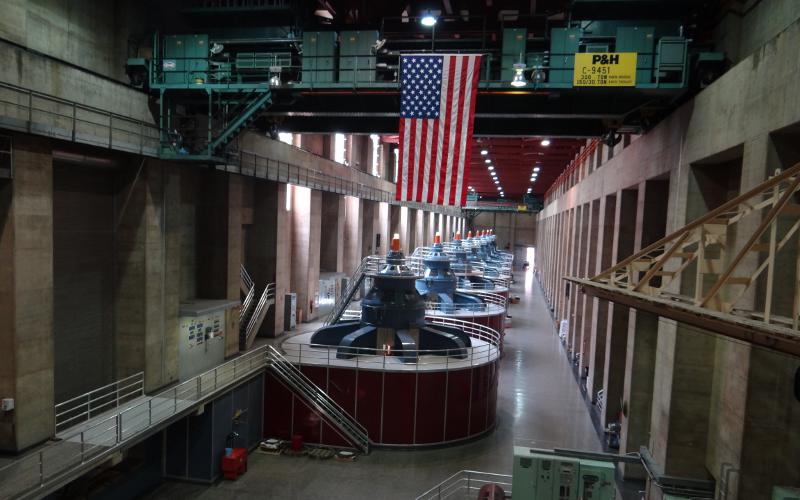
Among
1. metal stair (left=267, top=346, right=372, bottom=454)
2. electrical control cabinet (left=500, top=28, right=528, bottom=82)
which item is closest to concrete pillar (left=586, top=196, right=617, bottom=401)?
electrical control cabinet (left=500, top=28, right=528, bottom=82)

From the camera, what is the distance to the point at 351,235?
3303 cm

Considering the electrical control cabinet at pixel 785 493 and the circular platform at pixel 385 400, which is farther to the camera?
the circular platform at pixel 385 400

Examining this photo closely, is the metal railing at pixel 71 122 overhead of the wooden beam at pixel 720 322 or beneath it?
overhead

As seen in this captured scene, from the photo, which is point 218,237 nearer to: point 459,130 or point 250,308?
point 250,308

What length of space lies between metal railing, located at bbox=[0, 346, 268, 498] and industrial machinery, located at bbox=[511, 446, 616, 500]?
25.3ft

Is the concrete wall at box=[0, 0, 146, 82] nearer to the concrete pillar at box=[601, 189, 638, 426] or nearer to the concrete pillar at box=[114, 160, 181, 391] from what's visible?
the concrete pillar at box=[114, 160, 181, 391]

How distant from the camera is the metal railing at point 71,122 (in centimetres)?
1021

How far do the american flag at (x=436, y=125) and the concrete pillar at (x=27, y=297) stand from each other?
773cm

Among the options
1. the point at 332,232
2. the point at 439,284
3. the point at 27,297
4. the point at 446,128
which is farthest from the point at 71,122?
the point at 332,232

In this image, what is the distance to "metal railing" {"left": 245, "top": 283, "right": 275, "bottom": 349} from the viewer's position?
2027 cm

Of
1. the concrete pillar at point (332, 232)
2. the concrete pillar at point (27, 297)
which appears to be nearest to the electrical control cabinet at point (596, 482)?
the concrete pillar at point (27, 297)

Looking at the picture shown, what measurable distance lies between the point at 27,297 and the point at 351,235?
23.1 metres

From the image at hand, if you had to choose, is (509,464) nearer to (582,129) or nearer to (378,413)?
(378,413)

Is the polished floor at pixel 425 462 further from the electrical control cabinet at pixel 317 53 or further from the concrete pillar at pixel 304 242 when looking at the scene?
the electrical control cabinet at pixel 317 53
